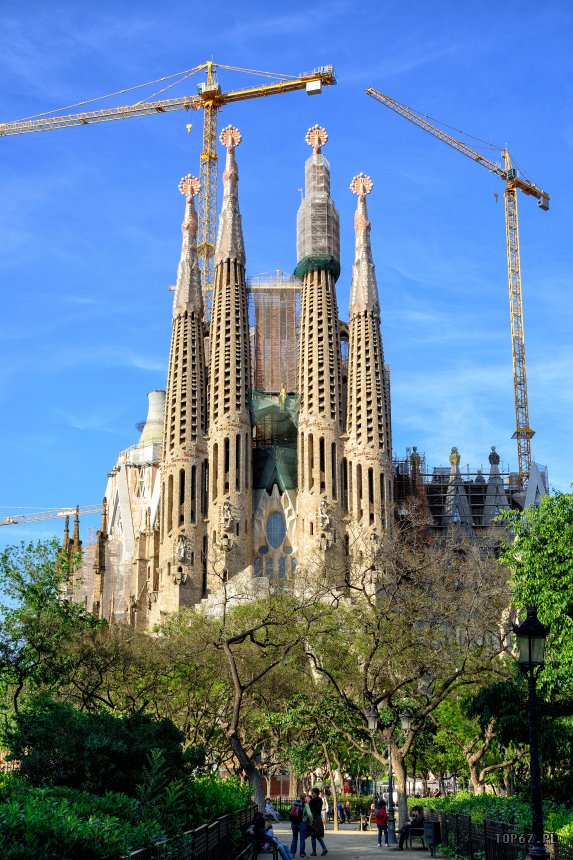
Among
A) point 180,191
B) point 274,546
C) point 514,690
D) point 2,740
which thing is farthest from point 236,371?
point 2,740

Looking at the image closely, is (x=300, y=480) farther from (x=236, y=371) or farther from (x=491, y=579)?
(x=491, y=579)

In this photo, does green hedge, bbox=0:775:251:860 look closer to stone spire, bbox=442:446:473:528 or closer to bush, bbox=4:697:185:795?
bush, bbox=4:697:185:795

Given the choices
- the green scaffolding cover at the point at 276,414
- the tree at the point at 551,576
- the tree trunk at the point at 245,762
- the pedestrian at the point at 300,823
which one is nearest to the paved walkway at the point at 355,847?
the pedestrian at the point at 300,823

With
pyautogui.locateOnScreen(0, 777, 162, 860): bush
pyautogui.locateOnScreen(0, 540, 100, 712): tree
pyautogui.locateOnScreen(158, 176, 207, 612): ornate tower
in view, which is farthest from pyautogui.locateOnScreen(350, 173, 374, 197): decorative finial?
pyautogui.locateOnScreen(0, 777, 162, 860): bush

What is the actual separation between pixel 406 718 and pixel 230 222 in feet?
182

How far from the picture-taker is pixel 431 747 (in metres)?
41.9

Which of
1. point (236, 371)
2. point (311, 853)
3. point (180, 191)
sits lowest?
point (311, 853)

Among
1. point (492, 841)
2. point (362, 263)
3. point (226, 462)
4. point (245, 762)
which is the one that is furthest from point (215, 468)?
point (492, 841)

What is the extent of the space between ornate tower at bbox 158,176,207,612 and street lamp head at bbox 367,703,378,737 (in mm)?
42015

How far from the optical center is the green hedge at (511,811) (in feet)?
60.6

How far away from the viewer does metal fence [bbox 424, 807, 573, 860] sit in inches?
629

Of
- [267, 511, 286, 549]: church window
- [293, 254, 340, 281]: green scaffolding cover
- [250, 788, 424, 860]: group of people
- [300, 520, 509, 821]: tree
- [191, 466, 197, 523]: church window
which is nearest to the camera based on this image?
[250, 788, 424, 860]: group of people

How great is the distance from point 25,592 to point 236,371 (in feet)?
118

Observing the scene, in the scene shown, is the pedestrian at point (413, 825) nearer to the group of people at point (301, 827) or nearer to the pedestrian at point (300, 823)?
the group of people at point (301, 827)
